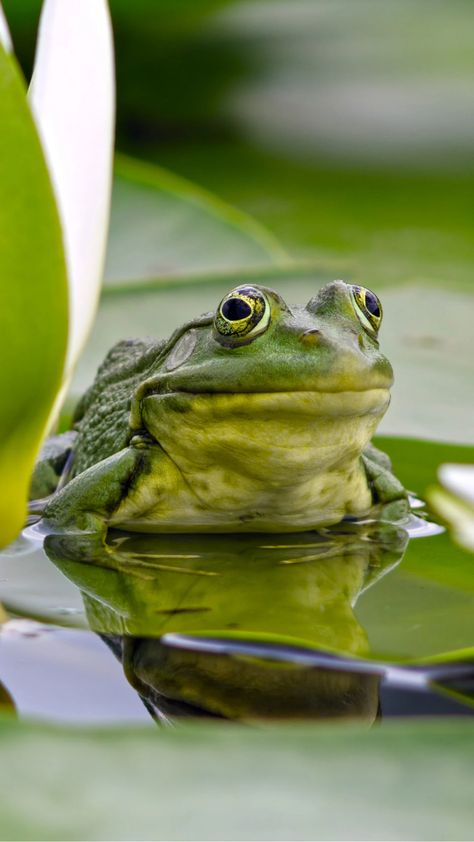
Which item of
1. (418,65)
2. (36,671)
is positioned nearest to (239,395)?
(36,671)

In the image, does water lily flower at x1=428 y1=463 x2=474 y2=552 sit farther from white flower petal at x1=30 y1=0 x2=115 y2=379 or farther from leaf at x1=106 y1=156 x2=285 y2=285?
leaf at x1=106 y1=156 x2=285 y2=285

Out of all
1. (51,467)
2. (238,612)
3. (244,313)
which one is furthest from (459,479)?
(51,467)

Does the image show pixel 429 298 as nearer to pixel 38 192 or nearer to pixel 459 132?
pixel 459 132

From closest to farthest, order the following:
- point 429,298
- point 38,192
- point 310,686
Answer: point 38,192 < point 310,686 < point 429,298

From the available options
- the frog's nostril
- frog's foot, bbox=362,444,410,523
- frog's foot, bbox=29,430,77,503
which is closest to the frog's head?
the frog's nostril

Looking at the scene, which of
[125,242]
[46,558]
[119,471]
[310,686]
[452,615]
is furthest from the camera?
[125,242]

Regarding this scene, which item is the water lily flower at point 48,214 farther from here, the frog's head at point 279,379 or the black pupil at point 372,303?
the black pupil at point 372,303

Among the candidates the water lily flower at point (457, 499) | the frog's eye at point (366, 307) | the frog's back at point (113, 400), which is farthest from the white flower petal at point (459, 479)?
the frog's back at point (113, 400)
